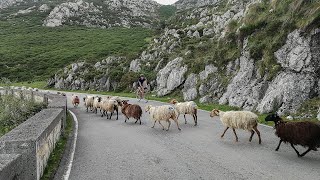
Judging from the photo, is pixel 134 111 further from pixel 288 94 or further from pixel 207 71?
pixel 207 71

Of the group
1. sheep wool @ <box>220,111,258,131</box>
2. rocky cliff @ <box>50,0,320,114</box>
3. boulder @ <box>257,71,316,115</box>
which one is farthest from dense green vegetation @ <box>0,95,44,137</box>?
boulder @ <box>257,71,316,115</box>

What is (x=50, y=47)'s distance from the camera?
117375 mm

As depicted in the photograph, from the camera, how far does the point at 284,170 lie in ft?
28.4

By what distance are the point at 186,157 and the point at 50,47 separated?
114173mm

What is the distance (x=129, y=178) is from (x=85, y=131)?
842cm

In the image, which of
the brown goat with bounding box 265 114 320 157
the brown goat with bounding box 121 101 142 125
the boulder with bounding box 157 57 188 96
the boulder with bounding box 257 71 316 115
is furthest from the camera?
the boulder with bounding box 157 57 188 96

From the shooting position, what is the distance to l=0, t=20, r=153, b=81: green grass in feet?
289

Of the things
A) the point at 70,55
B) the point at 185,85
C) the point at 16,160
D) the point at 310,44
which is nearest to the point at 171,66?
the point at 185,85

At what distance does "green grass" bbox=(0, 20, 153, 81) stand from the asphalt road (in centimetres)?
5467

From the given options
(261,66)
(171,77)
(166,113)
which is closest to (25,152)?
(166,113)

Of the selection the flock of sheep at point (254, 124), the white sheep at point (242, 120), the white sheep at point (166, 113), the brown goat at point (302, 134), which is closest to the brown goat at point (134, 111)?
the flock of sheep at point (254, 124)

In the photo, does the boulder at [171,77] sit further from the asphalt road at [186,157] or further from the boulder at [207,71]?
the asphalt road at [186,157]

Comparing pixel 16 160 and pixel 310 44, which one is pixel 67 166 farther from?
pixel 310 44

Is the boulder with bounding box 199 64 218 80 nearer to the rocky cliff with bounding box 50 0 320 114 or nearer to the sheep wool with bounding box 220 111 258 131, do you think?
the rocky cliff with bounding box 50 0 320 114
